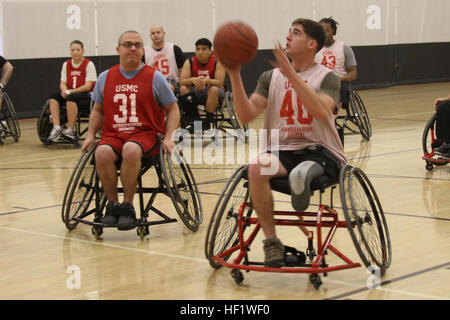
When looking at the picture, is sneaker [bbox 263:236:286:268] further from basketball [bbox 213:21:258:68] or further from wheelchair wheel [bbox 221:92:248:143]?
wheelchair wheel [bbox 221:92:248:143]

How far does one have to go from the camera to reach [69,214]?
4656mm

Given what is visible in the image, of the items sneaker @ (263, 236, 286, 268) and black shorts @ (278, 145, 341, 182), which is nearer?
sneaker @ (263, 236, 286, 268)

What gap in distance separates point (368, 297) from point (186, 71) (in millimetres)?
5378

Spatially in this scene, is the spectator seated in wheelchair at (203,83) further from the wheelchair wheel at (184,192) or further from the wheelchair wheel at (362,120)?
the wheelchair wheel at (184,192)

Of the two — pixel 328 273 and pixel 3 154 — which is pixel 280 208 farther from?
pixel 3 154

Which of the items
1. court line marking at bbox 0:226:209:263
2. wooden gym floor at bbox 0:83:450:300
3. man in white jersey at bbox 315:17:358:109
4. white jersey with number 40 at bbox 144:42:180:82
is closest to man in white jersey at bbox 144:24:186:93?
white jersey with number 40 at bbox 144:42:180:82

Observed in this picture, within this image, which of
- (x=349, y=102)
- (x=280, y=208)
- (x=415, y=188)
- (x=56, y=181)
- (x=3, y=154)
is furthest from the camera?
(x=349, y=102)

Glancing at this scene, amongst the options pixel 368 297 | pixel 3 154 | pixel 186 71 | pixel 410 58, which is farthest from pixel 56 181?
pixel 410 58

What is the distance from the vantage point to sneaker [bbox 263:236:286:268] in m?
3.46

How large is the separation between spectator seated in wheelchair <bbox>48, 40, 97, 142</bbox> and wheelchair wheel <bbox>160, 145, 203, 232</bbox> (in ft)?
Result: 12.1

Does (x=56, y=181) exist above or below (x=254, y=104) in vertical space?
below

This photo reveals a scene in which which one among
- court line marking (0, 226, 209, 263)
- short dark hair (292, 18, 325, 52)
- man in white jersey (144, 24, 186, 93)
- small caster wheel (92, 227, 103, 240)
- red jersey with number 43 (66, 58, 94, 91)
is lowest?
court line marking (0, 226, 209, 263)

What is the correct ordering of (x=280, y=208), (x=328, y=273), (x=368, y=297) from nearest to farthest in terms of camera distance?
(x=368, y=297), (x=328, y=273), (x=280, y=208)

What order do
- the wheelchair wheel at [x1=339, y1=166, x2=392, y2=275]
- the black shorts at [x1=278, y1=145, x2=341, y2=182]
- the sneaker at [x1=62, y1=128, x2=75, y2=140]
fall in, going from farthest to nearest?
the sneaker at [x1=62, y1=128, x2=75, y2=140] → the black shorts at [x1=278, y1=145, x2=341, y2=182] → the wheelchair wheel at [x1=339, y1=166, x2=392, y2=275]
